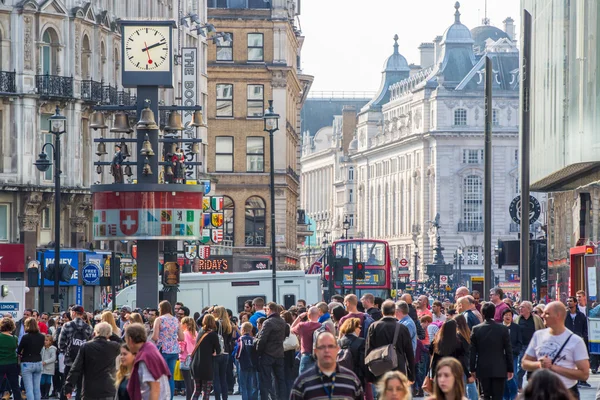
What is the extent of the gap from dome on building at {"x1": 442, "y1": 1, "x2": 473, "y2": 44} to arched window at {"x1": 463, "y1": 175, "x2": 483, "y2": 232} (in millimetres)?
16126

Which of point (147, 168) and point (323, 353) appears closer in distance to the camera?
point (323, 353)

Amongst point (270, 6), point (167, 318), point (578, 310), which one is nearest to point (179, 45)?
point (270, 6)

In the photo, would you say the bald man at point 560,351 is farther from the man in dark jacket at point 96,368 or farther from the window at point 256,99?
the window at point 256,99

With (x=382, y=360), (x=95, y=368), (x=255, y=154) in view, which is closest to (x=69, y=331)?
(x=95, y=368)

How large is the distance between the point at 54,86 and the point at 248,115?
3802 centimetres

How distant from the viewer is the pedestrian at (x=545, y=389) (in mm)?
9414

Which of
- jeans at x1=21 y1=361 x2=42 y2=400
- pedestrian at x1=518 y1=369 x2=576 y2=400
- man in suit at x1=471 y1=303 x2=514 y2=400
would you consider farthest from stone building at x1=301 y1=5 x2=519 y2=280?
pedestrian at x1=518 y1=369 x2=576 y2=400

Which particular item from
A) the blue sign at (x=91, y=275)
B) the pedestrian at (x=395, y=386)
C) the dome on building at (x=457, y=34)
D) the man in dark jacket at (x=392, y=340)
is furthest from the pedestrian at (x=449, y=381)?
the dome on building at (x=457, y=34)

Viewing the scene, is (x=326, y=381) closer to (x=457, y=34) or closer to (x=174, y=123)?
(x=174, y=123)

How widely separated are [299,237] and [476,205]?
69261 millimetres

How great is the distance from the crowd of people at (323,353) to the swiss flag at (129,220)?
173 cm

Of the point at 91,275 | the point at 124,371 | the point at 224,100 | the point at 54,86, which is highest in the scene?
the point at 224,100

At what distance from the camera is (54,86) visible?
53.0 m

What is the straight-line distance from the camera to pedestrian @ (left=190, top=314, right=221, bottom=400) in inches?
943
